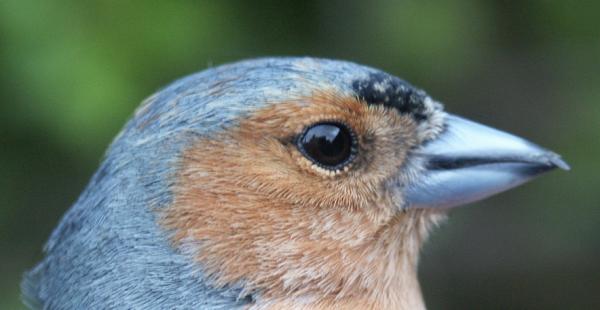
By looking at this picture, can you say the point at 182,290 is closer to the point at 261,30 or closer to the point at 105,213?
the point at 105,213

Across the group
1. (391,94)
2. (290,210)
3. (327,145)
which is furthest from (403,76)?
(290,210)

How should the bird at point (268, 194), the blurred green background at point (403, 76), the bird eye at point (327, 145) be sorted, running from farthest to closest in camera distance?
1. the blurred green background at point (403, 76)
2. the bird eye at point (327, 145)
3. the bird at point (268, 194)

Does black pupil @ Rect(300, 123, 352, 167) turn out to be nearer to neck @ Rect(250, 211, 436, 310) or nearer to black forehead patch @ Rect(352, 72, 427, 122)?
black forehead patch @ Rect(352, 72, 427, 122)

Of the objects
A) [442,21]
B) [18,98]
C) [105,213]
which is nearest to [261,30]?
[442,21]

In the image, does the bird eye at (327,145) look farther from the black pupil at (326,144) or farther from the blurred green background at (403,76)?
the blurred green background at (403,76)

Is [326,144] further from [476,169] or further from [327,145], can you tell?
[476,169]

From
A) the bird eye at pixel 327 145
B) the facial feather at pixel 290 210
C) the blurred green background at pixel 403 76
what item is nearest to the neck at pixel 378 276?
the facial feather at pixel 290 210

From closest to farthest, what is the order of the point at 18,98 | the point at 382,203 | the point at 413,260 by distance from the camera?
the point at 382,203 < the point at 413,260 < the point at 18,98

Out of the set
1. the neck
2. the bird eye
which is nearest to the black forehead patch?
the bird eye
